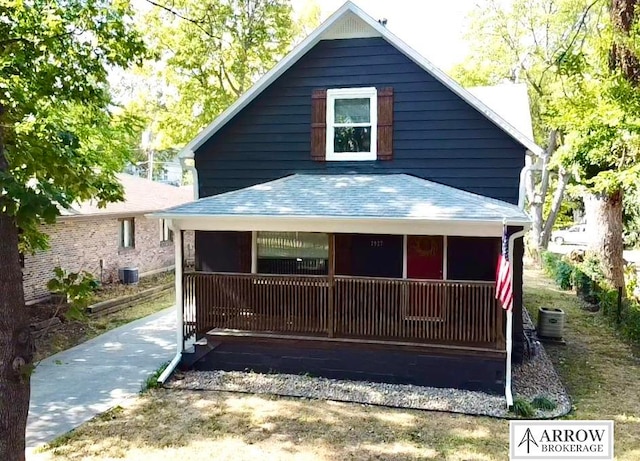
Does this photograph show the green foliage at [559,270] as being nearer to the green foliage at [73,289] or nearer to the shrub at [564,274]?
the shrub at [564,274]

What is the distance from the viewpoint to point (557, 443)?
221 inches

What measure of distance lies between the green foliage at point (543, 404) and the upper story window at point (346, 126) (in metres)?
5.22

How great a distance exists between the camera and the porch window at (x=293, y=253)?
11.0 metres

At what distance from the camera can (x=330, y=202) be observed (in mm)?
9234

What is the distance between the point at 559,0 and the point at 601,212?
15.8 metres

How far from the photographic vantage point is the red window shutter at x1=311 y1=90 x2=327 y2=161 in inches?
433

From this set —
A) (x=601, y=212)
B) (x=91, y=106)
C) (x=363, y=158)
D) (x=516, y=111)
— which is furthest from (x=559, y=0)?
(x=91, y=106)

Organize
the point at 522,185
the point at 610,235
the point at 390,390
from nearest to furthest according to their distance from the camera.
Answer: the point at 390,390 < the point at 522,185 < the point at 610,235

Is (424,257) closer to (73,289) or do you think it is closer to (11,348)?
(73,289)

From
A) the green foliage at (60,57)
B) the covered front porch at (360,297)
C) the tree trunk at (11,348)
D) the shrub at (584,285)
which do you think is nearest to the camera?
the tree trunk at (11,348)

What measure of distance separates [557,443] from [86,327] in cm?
1064

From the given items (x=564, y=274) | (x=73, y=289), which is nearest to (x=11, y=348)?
(x=73, y=289)

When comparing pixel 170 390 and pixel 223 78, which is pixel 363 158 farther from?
pixel 223 78

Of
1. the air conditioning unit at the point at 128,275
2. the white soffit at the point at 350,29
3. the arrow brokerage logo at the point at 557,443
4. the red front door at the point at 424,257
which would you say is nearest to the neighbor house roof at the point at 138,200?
the air conditioning unit at the point at 128,275
